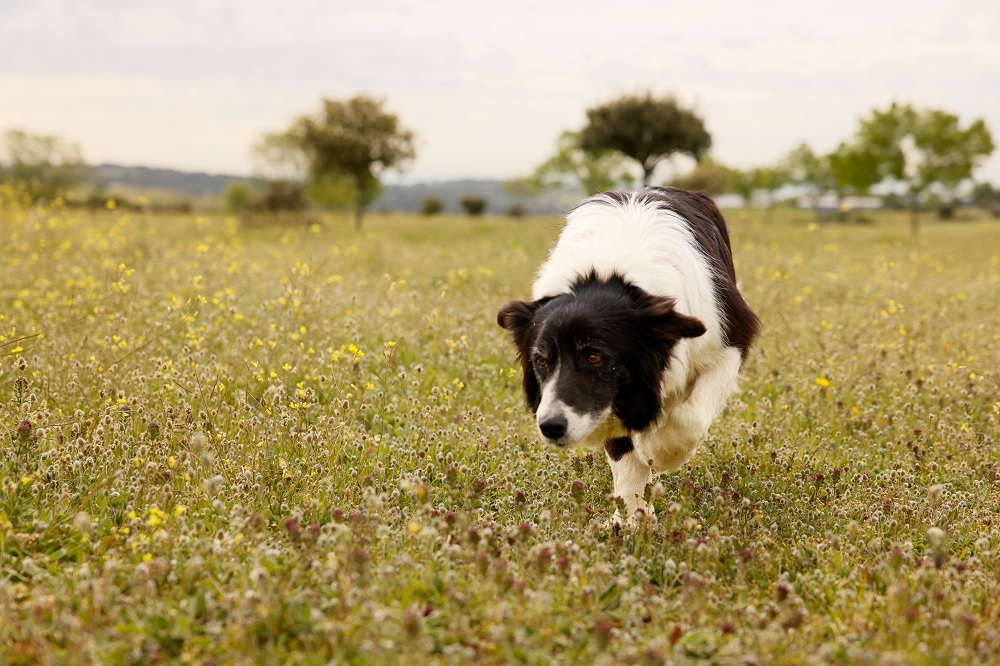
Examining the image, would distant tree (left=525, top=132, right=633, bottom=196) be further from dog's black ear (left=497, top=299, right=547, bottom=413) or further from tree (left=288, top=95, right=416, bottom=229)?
dog's black ear (left=497, top=299, right=547, bottom=413)

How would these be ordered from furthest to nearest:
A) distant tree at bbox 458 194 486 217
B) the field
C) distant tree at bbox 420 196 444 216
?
distant tree at bbox 420 196 444 216, distant tree at bbox 458 194 486 217, the field

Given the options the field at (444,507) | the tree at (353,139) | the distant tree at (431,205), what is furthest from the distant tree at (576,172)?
the field at (444,507)

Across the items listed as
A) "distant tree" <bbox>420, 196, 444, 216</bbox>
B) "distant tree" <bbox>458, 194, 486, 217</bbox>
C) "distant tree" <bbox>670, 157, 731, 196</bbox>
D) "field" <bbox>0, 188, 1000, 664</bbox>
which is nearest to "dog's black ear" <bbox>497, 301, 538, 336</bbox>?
"field" <bbox>0, 188, 1000, 664</bbox>

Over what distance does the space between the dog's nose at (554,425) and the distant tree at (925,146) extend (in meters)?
30.8

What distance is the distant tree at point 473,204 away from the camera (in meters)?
49.0

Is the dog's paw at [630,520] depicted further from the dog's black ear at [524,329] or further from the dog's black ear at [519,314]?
the dog's black ear at [519,314]

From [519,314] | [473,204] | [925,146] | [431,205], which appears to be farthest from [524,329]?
[431,205]

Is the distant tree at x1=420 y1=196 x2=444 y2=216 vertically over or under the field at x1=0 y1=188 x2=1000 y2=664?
over

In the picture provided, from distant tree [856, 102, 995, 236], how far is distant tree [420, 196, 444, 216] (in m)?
32.3

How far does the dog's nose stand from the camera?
373 centimetres

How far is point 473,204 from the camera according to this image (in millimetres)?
49062

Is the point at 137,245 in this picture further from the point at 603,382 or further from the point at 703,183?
the point at 703,183

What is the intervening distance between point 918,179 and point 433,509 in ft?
107

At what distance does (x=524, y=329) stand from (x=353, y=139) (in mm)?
24743
